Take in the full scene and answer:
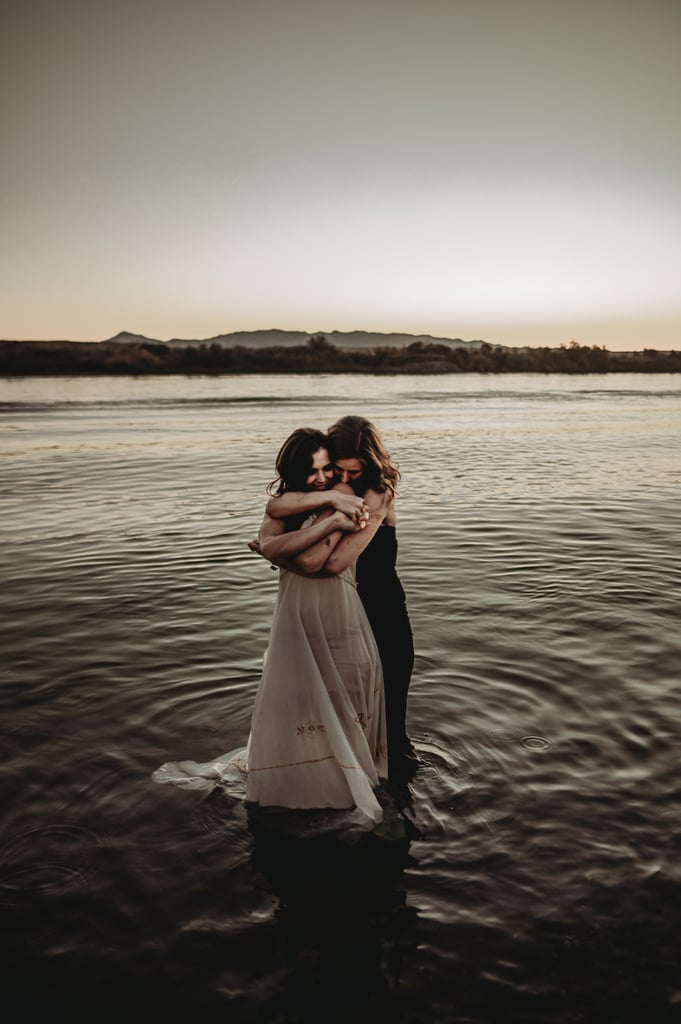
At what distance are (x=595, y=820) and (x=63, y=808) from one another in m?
3.47

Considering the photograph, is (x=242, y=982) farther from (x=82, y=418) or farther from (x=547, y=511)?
(x=82, y=418)

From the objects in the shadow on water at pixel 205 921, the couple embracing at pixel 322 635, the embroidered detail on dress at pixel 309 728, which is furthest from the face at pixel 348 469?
the shadow on water at pixel 205 921

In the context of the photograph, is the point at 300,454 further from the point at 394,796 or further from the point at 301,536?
the point at 394,796

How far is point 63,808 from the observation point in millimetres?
4938

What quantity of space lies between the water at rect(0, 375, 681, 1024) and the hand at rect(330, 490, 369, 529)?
1.97m

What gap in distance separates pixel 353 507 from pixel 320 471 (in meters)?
0.29

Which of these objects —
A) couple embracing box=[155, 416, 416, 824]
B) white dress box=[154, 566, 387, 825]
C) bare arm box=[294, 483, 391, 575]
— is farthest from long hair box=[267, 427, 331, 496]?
white dress box=[154, 566, 387, 825]

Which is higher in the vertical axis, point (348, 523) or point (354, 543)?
point (348, 523)

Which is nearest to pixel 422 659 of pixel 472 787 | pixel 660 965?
pixel 472 787

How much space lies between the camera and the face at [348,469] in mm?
4352

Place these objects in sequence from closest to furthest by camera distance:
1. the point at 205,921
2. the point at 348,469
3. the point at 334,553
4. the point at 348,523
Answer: the point at 205,921 < the point at 348,523 < the point at 334,553 < the point at 348,469

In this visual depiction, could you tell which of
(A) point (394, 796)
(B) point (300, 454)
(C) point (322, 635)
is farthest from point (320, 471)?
(A) point (394, 796)

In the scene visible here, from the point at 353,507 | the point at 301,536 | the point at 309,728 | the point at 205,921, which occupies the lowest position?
the point at 205,921

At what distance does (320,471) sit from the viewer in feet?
14.0
